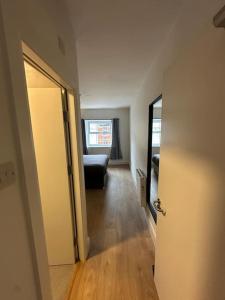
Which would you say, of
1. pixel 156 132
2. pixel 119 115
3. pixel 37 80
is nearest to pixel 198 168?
pixel 37 80

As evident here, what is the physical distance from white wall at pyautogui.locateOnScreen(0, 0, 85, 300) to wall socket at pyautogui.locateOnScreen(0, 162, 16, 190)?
0.02 meters

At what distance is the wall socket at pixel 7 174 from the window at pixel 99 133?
621 cm

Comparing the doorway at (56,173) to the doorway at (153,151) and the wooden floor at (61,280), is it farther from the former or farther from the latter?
the doorway at (153,151)

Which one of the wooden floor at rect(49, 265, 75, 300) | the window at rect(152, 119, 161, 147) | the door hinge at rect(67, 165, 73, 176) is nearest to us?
the wooden floor at rect(49, 265, 75, 300)

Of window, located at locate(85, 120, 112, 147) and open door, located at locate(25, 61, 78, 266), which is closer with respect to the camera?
open door, located at locate(25, 61, 78, 266)

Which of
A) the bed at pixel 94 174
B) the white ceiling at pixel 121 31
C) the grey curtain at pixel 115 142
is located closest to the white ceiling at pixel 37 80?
the white ceiling at pixel 121 31

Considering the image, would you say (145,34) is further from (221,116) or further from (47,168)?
(47,168)

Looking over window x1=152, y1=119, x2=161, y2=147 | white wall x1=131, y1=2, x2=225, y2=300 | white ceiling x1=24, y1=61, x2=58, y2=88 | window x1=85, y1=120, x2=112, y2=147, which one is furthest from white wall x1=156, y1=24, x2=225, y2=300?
window x1=85, y1=120, x2=112, y2=147

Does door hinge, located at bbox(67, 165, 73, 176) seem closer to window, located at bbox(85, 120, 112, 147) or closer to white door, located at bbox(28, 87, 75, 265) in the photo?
white door, located at bbox(28, 87, 75, 265)

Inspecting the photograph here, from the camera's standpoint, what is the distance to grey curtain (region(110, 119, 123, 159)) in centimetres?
655

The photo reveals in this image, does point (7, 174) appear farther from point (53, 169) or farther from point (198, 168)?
point (53, 169)

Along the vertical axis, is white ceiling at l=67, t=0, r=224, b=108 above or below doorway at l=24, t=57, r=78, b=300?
above

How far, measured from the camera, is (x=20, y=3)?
653 mm

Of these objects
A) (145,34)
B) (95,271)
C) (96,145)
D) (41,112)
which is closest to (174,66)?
(145,34)
